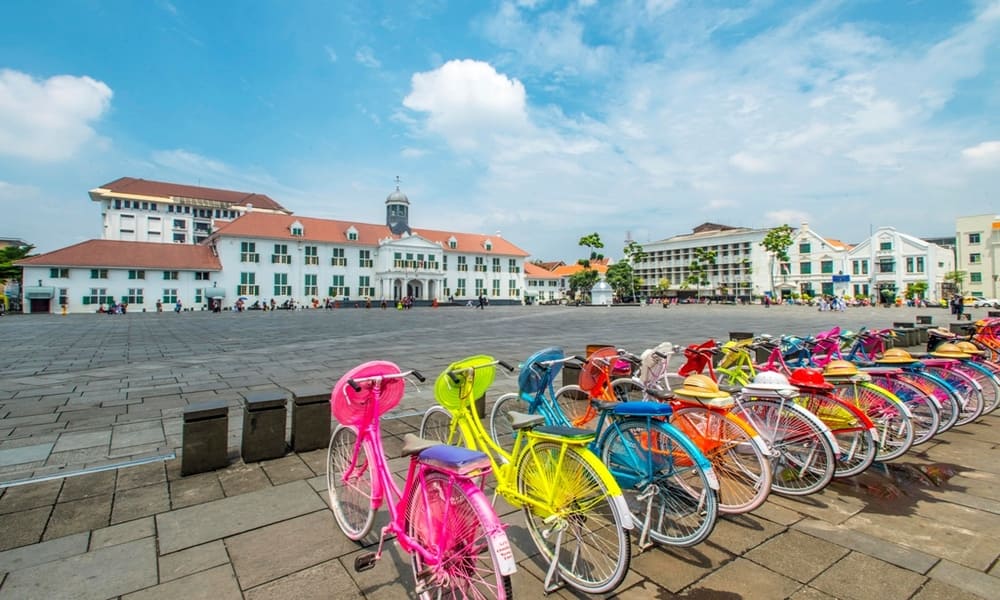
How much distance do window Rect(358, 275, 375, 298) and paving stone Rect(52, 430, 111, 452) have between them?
5849 cm

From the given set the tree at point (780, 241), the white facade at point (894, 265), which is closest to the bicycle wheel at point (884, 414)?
the white facade at point (894, 265)

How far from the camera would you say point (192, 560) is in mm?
2918

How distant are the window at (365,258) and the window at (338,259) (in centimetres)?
198

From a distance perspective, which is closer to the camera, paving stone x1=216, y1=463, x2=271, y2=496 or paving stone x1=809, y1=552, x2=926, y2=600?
paving stone x1=809, y1=552, x2=926, y2=600

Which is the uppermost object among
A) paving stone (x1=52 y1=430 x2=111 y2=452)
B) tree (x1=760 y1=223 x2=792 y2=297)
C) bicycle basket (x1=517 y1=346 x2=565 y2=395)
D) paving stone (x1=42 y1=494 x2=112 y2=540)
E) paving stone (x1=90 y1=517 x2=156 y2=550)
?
tree (x1=760 y1=223 x2=792 y2=297)

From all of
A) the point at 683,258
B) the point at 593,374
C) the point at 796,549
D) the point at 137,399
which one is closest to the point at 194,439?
the point at 593,374

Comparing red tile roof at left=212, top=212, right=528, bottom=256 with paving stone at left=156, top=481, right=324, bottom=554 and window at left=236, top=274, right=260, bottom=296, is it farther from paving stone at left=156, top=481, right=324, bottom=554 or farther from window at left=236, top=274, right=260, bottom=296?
paving stone at left=156, top=481, right=324, bottom=554

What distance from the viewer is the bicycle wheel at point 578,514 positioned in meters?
2.39

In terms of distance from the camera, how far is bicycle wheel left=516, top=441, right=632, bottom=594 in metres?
2.39

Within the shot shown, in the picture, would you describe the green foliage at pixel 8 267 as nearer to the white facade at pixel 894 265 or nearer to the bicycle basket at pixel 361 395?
the bicycle basket at pixel 361 395

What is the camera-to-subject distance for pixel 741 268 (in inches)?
3378

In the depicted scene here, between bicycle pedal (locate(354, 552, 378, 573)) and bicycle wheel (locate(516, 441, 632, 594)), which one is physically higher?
bicycle wheel (locate(516, 441, 632, 594))

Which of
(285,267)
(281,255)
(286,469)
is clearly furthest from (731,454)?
(281,255)

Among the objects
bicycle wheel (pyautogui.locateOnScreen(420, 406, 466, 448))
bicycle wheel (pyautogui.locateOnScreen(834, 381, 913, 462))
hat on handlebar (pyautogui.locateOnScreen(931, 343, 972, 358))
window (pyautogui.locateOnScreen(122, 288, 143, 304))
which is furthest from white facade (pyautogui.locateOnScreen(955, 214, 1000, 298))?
window (pyautogui.locateOnScreen(122, 288, 143, 304))
